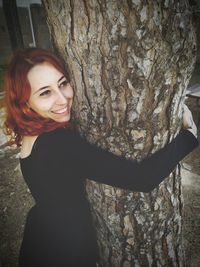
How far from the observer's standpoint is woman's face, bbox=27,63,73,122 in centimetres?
146

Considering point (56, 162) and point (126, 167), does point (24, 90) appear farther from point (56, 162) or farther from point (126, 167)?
point (126, 167)

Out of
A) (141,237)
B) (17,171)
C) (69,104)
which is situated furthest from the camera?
(17,171)

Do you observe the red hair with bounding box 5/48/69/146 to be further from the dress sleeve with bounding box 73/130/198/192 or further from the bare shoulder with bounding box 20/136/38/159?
the dress sleeve with bounding box 73/130/198/192

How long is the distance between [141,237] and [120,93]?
41.2 inches

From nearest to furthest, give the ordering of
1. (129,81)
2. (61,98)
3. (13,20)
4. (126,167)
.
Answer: (129,81), (126,167), (61,98), (13,20)

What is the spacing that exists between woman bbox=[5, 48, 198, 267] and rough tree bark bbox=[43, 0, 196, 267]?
95 millimetres

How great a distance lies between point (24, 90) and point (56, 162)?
0.49 metres

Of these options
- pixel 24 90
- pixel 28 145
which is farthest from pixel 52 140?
pixel 24 90

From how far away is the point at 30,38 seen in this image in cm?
1338

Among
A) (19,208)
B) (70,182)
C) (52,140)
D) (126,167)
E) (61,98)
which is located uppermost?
(61,98)

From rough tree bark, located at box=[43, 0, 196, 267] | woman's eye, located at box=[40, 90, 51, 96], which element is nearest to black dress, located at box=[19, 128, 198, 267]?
rough tree bark, located at box=[43, 0, 196, 267]

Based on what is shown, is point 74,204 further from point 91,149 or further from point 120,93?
point 120,93

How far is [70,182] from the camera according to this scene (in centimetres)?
159

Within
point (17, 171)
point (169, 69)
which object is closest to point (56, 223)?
point (169, 69)
